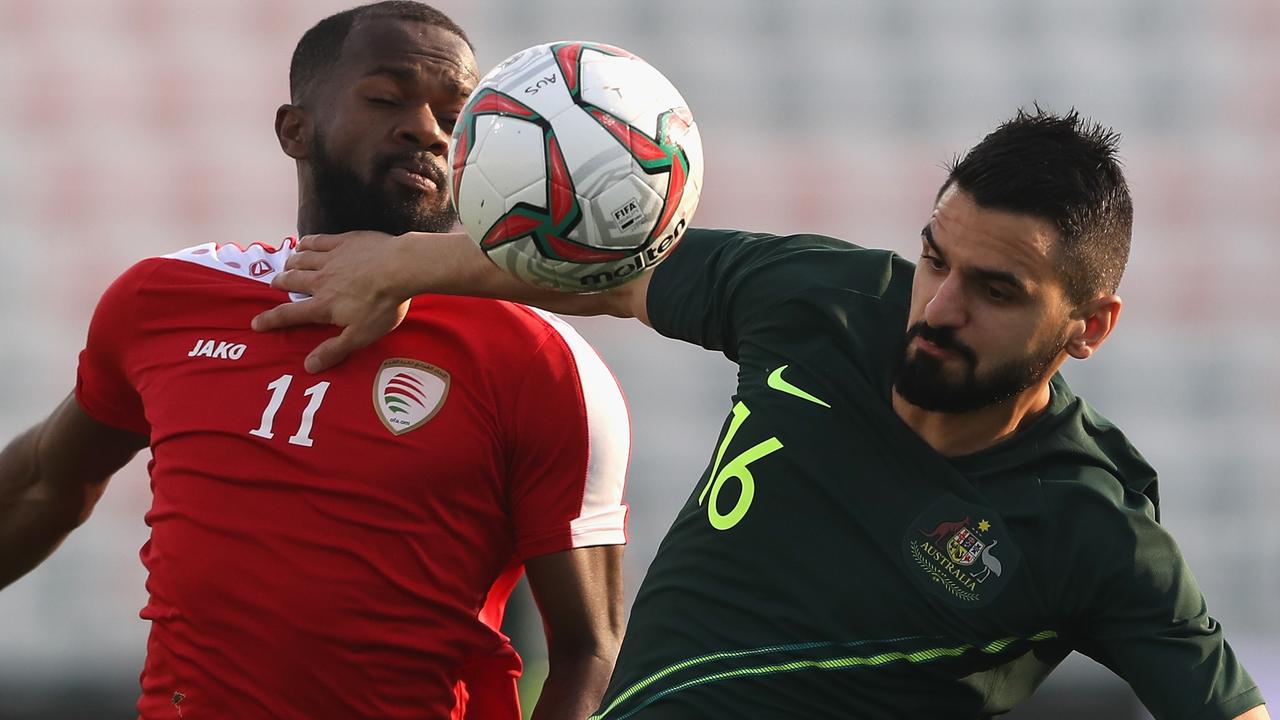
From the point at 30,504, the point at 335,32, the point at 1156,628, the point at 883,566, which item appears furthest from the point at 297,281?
the point at 1156,628

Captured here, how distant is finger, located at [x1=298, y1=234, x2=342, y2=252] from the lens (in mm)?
3457

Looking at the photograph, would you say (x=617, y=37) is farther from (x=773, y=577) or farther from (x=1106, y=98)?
(x=773, y=577)

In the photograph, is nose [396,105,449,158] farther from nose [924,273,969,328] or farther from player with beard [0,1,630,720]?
nose [924,273,969,328]

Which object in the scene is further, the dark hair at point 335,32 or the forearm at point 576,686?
the dark hair at point 335,32

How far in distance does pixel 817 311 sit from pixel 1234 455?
563cm

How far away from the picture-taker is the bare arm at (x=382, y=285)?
320cm

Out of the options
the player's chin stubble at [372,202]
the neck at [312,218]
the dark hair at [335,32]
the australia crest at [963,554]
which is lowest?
the australia crest at [963,554]

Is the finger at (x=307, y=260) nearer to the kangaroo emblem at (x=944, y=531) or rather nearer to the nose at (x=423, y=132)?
the nose at (x=423, y=132)

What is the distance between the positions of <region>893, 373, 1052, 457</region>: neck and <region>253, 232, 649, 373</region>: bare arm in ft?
2.10

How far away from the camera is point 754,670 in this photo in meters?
3.07

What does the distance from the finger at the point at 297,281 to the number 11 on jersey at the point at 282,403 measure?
0.19m

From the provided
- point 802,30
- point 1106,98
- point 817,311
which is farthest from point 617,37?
point 817,311

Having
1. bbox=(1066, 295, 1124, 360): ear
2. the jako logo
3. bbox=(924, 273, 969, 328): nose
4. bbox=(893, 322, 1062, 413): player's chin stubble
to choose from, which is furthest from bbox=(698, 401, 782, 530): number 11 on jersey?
the jako logo

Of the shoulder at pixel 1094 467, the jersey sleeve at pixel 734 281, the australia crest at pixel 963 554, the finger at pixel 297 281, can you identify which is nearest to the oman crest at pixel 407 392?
the finger at pixel 297 281
